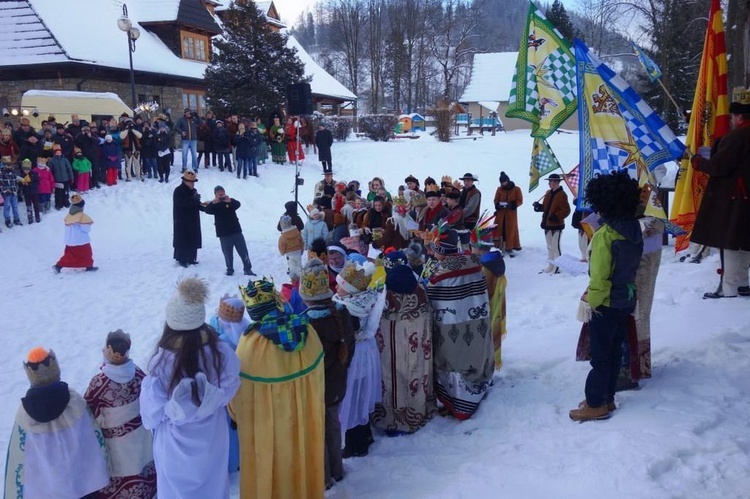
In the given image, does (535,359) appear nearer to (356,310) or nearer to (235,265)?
(356,310)

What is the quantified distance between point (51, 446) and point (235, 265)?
844cm

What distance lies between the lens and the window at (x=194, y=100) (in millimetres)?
27031

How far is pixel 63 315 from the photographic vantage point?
8742 mm

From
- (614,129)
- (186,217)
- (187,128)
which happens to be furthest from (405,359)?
(187,128)

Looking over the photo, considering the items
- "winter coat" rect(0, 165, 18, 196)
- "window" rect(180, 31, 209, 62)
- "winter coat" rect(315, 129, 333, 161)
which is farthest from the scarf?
"window" rect(180, 31, 209, 62)

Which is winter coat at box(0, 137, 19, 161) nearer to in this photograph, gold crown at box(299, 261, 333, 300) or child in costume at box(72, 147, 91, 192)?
child in costume at box(72, 147, 91, 192)

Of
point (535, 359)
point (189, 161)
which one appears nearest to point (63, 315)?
point (535, 359)

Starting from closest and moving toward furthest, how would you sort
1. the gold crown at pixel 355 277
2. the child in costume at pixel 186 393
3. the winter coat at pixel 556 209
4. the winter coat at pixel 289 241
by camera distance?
1. the child in costume at pixel 186 393
2. the gold crown at pixel 355 277
3. the winter coat at pixel 289 241
4. the winter coat at pixel 556 209

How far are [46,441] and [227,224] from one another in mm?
7641

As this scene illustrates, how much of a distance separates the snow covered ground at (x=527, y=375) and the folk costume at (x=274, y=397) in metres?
0.64

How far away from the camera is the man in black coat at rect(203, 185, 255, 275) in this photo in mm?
10672

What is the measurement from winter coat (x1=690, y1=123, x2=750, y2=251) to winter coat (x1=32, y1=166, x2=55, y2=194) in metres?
13.2

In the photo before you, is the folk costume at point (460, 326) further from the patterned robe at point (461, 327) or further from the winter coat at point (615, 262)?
the winter coat at point (615, 262)

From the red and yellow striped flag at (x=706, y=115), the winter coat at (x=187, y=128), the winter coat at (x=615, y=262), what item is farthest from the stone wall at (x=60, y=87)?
the winter coat at (x=615, y=262)
